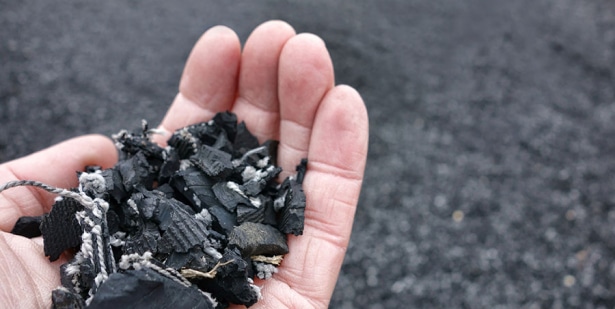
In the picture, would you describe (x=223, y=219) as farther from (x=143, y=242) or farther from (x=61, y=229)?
(x=61, y=229)

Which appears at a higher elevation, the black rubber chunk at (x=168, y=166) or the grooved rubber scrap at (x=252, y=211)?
the black rubber chunk at (x=168, y=166)

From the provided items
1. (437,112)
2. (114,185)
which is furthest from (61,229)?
(437,112)

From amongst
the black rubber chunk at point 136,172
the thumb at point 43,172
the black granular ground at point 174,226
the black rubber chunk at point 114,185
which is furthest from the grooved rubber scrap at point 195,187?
the thumb at point 43,172

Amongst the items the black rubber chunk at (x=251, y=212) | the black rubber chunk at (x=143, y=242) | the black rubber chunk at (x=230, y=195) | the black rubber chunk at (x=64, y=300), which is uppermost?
the black rubber chunk at (x=230, y=195)

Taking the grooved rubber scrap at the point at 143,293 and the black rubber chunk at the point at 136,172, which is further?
the black rubber chunk at the point at 136,172

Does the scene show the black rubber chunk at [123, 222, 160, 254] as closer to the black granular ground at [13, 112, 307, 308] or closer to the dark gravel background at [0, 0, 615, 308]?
the black granular ground at [13, 112, 307, 308]

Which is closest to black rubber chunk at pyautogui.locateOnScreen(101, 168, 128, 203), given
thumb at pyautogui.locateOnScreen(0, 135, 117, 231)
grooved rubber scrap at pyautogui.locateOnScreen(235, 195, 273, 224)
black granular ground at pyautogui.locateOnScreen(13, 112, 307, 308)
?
black granular ground at pyautogui.locateOnScreen(13, 112, 307, 308)

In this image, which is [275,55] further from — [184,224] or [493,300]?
[493,300]

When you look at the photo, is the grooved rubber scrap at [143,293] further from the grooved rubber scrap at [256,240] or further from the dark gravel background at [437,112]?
the dark gravel background at [437,112]
